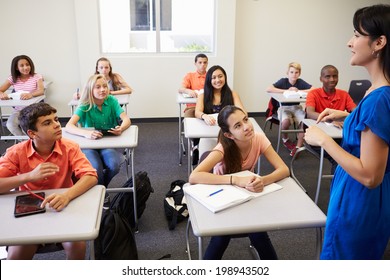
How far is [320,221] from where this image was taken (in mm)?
1512

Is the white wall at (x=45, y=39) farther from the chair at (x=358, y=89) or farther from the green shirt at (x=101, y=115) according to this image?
the chair at (x=358, y=89)

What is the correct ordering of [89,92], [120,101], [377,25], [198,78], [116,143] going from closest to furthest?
1. [377,25]
2. [116,143]
3. [89,92]
4. [120,101]
5. [198,78]

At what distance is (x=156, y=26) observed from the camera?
18.1 feet

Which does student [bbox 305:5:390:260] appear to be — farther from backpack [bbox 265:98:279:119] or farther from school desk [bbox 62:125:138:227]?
backpack [bbox 265:98:279:119]

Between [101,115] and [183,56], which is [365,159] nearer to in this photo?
[101,115]

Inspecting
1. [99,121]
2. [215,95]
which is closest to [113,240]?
[99,121]

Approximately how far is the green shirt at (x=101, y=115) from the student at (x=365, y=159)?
2.09m

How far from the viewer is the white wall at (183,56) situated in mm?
5215

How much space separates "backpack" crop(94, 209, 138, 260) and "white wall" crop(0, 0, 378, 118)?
3648mm

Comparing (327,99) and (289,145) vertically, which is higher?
(327,99)

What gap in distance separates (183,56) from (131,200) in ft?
10.9

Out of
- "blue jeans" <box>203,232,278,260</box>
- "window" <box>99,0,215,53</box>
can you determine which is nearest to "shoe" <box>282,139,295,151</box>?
"window" <box>99,0,215,53</box>

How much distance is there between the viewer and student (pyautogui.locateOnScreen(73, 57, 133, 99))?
4.39 metres
